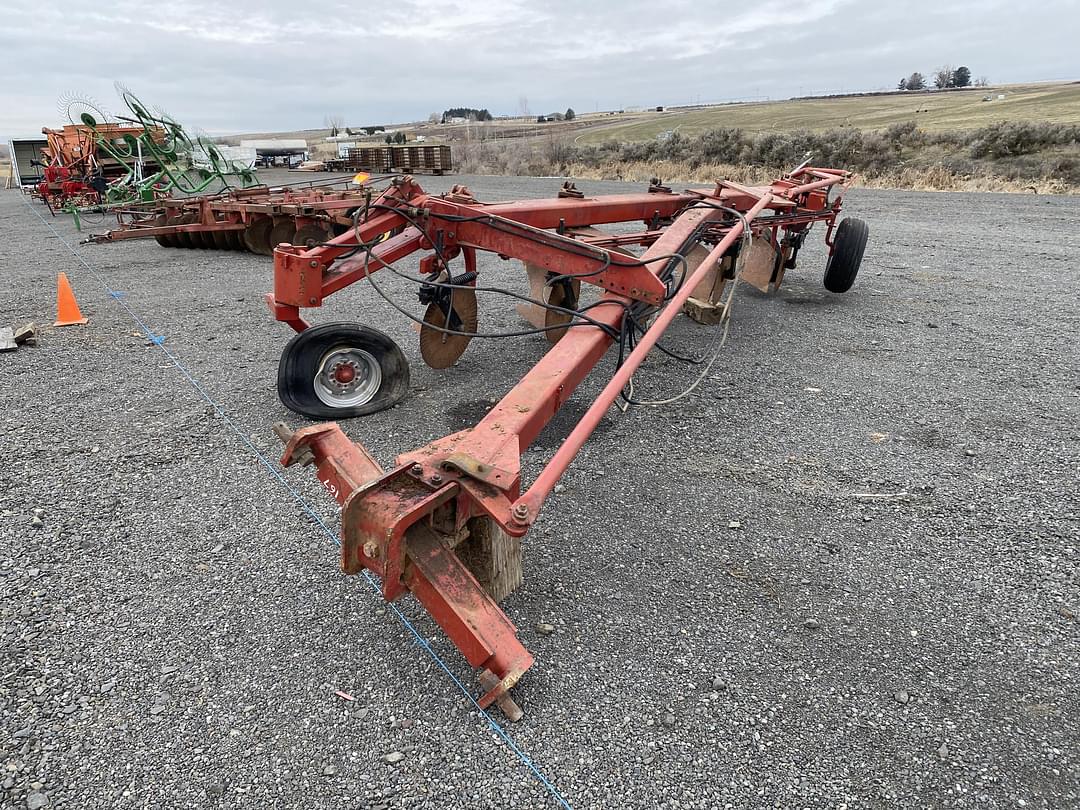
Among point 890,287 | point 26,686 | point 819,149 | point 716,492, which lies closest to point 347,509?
point 26,686

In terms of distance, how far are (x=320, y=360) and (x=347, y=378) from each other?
0.78 feet

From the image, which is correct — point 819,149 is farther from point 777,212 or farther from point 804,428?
point 804,428

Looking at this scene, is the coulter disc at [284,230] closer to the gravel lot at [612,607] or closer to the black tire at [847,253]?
the gravel lot at [612,607]

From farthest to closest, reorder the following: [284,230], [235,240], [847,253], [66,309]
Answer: [235,240], [284,230], [847,253], [66,309]

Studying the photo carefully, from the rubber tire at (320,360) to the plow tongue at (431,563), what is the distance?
210 centimetres

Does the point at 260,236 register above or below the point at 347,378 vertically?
above

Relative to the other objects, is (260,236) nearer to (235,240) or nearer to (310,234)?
(235,240)

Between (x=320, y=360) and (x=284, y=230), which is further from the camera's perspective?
(x=284, y=230)

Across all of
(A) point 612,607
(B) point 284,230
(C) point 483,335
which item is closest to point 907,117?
(B) point 284,230

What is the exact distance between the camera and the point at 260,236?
996 centimetres

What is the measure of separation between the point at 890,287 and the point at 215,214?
9198mm

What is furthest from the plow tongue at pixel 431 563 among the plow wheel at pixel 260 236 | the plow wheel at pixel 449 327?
the plow wheel at pixel 260 236

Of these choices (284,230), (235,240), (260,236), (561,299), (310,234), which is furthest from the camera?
(235,240)

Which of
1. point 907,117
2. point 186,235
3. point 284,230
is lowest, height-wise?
point 186,235
